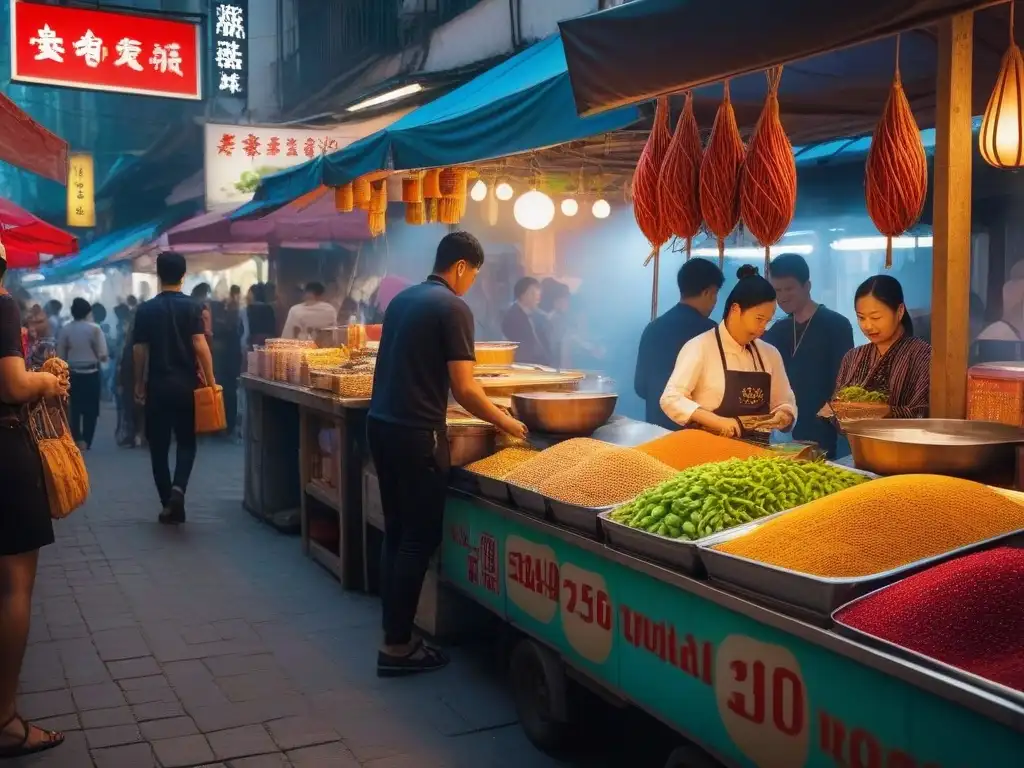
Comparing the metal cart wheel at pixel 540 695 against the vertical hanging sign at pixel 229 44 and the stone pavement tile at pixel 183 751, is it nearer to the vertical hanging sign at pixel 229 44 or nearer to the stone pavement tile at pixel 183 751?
the stone pavement tile at pixel 183 751

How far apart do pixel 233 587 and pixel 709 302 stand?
11.3 ft

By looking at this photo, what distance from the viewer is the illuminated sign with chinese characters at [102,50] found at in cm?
1061

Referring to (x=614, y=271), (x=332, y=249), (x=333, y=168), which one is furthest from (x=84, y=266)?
(x=333, y=168)

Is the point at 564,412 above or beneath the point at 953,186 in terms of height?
beneath

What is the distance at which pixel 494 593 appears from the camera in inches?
170

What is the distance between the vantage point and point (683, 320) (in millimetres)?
6418

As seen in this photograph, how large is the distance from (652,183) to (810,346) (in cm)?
306

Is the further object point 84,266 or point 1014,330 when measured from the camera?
point 84,266

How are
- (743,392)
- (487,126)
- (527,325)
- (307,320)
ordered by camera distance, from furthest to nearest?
(307,320), (527,325), (487,126), (743,392)

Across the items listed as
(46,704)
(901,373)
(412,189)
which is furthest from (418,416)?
(412,189)

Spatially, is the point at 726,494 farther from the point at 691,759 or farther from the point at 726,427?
the point at 726,427

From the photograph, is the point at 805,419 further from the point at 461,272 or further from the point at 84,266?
the point at 84,266

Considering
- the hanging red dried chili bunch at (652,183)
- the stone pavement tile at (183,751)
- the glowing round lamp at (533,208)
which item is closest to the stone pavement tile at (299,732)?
the stone pavement tile at (183,751)

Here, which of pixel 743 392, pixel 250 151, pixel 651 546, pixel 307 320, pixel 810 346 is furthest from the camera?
pixel 250 151
